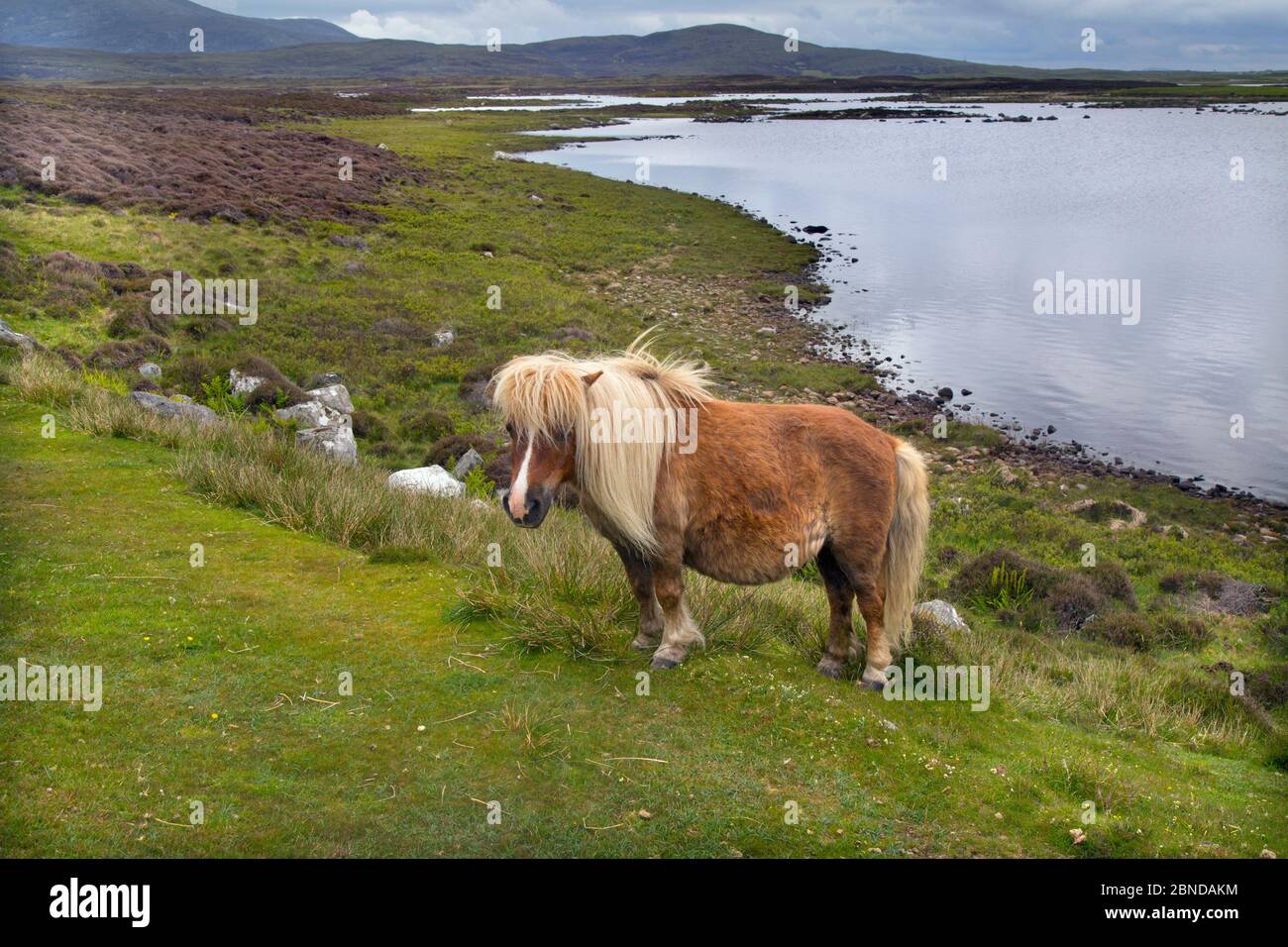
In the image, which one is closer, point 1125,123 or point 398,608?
point 398,608

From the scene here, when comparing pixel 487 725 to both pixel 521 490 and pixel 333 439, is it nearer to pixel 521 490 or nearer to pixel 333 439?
pixel 521 490

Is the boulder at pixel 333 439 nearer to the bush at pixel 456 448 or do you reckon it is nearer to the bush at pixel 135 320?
the bush at pixel 456 448

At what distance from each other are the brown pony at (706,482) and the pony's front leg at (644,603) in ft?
0.03

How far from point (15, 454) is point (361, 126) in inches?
3004

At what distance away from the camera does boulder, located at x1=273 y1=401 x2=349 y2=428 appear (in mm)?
16375

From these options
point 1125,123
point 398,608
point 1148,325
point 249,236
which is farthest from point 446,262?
point 1125,123

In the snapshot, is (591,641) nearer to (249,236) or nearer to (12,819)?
(12,819)

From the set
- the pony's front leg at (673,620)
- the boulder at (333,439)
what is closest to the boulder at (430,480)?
the boulder at (333,439)

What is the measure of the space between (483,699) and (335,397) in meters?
13.8

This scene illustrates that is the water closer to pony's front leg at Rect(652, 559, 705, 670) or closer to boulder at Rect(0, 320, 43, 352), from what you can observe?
pony's front leg at Rect(652, 559, 705, 670)

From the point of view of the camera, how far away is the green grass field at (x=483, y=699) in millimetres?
4816

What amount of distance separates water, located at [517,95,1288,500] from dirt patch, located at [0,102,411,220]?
21.1m

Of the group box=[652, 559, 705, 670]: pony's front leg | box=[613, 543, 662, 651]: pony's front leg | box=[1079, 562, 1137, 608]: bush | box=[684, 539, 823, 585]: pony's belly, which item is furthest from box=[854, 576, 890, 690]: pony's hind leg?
box=[1079, 562, 1137, 608]: bush

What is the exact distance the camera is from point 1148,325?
3075 centimetres
